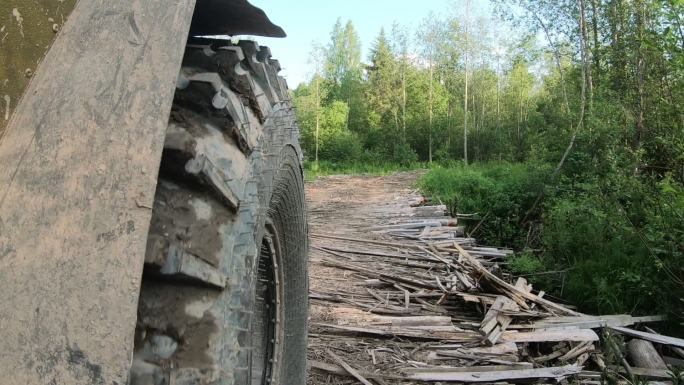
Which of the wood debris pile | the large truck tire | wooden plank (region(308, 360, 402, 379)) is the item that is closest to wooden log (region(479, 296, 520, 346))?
the wood debris pile

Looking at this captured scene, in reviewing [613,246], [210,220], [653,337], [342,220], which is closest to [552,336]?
[653,337]

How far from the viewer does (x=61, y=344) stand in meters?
0.88

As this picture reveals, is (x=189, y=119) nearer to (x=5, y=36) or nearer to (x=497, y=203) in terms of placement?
(x=5, y=36)

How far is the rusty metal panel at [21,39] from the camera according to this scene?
1.01 m

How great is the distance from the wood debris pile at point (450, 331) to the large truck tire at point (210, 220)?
2.96 metres

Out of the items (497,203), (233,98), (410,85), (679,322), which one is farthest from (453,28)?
(233,98)

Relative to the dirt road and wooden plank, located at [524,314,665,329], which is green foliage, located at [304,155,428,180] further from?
wooden plank, located at [524,314,665,329]

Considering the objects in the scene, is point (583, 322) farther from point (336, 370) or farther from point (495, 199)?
point (495, 199)

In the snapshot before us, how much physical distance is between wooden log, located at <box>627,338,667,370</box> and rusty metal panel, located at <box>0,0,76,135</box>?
5.98 metres

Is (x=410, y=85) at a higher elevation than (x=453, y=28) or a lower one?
lower

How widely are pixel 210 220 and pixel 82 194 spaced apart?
1.06 feet

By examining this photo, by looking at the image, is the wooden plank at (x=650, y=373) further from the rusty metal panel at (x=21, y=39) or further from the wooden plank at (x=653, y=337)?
the rusty metal panel at (x=21, y=39)

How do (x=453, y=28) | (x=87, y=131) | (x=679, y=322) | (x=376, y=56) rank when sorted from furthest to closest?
(x=376, y=56) < (x=453, y=28) < (x=679, y=322) < (x=87, y=131)

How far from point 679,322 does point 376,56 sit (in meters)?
44.7
